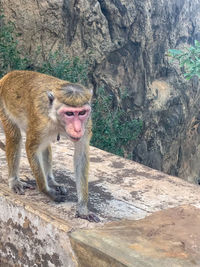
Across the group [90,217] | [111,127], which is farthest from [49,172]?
[111,127]

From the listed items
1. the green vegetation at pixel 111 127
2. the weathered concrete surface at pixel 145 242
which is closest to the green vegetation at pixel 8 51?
the green vegetation at pixel 111 127

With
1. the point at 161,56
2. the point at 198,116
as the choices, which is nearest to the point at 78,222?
the point at 161,56

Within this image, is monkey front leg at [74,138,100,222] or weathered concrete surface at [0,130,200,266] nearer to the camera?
weathered concrete surface at [0,130,200,266]

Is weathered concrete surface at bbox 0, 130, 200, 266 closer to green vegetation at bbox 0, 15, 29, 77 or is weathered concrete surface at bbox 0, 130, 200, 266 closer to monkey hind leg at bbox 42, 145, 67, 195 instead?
monkey hind leg at bbox 42, 145, 67, 195

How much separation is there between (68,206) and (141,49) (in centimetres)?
946

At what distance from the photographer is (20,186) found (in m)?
3.40

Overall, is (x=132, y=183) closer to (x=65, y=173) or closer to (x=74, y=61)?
(x=65, y=173)

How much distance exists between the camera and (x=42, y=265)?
2945 millimetres

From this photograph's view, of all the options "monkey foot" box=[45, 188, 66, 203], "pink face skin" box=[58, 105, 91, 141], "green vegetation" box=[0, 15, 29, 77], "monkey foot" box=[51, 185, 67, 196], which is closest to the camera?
"pink face skin" box=[58, 105, 91, 141]

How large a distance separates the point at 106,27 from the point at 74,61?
161cm

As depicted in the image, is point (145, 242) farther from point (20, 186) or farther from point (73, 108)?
point (20, 186)

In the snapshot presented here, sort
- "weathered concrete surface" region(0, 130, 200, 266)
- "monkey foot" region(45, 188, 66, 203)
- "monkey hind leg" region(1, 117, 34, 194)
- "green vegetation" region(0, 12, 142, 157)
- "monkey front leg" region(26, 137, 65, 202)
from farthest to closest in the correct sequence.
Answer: "green vegetation" region(0, 12, 142, 157), "monkey hind leg" region(1, 117, 34, 194), "monkey foot" region(45, 188, 66, 203), "monkey front leg" region(26, 137, 65, 202), "weathered concrete surface" region(0, 130, 200, 266)

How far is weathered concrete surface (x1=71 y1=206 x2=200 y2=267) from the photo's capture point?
236cm

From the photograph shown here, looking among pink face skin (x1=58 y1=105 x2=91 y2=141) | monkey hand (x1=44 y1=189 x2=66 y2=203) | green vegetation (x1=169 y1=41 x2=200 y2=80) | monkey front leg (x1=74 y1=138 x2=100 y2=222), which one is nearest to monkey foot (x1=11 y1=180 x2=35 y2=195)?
monkey hand (x1=44 y1=189 x2=66 y2=203)
